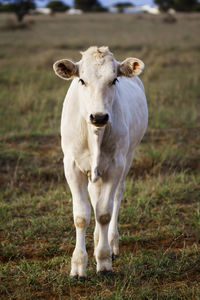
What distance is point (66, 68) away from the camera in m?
3.50

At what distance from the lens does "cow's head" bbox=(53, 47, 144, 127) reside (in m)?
3.08

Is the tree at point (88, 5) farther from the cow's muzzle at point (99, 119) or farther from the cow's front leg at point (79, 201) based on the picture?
the cow's muzzle at point (99, 119)

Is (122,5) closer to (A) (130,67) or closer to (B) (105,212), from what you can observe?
(A) (130,67)

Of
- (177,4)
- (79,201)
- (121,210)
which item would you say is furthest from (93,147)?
(177,4)

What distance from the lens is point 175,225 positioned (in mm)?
4613

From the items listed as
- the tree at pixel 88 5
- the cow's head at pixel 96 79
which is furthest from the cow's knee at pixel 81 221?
the tree at pixel 88 5

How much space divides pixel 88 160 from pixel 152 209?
1639 millimetres

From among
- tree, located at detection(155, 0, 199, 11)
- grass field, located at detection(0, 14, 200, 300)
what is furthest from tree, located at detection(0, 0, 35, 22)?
grass field, located at detection(0, 14, 200, 300)

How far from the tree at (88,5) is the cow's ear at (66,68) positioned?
54.6 m

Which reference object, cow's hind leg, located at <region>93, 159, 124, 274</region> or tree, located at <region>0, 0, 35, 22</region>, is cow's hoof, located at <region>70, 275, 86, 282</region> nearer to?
cow's hind leg, located at <region>93, 159, 124, 274</region>

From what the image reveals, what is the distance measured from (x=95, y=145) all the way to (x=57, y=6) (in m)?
56.8

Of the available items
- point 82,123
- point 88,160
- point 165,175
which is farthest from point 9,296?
point 165,175

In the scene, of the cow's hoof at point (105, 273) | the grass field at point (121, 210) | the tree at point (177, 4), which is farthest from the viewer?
the tree at point (177, 4)

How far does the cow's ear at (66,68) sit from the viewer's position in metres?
3.43
